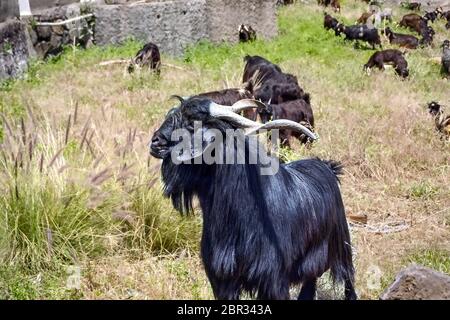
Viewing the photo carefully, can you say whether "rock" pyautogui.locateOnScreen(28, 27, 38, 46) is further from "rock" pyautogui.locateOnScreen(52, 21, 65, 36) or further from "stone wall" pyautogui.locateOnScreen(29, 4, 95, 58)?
"rock" pyautogui.locateOnScreen(52, 21, 65, 36)

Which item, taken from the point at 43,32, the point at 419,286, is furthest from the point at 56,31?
the point at 419,286

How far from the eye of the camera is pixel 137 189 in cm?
584

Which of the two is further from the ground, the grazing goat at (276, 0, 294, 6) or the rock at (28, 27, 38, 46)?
the rock at (28, 27, 38, 46)

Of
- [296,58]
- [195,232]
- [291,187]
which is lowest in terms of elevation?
[296,58]

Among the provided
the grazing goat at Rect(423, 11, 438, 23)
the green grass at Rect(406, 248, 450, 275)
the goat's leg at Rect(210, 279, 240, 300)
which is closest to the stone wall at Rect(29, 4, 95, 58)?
the green grass at Rect(406, 248, 450, 275)

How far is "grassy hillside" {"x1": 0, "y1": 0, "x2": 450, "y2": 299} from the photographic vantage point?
5.22 meters

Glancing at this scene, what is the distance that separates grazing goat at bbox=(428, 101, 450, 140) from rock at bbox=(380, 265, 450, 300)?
221 inches

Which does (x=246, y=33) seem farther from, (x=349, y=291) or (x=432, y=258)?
(x=349, y=291)
